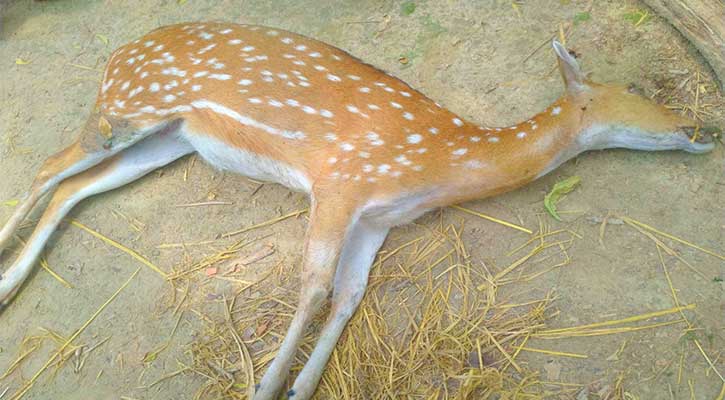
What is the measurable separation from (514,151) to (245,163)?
1366 mm

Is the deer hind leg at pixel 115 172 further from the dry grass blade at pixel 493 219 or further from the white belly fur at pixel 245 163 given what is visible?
the dry grass blade at pixel 493 219

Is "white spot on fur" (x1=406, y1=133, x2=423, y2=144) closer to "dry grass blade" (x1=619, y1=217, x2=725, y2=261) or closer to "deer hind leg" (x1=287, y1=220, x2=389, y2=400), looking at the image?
"deer hind leg" (x1=287, y1=220, x2=389, y2=400)

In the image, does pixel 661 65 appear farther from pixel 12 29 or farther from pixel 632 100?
pixel 12 29

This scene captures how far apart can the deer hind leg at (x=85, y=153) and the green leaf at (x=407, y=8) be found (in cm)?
162

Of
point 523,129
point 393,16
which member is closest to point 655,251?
point 523,129

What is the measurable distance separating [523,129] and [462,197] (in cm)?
42

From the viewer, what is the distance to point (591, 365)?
2510 mm

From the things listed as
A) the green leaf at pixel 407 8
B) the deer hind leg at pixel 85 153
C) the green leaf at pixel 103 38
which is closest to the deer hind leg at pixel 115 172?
the deer hind leg at pixel 85 153

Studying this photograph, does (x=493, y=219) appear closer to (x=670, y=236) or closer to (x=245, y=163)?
(x=670, y=236)

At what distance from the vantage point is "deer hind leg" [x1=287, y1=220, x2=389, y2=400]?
2.65m

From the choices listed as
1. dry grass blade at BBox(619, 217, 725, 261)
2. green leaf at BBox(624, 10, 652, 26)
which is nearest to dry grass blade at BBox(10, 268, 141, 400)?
dry grass blade at BBox(619, 217, 725, 261)

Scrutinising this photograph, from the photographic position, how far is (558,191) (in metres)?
2.96

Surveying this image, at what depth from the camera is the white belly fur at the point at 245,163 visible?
299cm

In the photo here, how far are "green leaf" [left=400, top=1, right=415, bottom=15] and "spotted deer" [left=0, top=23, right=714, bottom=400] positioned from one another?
94 centimetres
